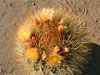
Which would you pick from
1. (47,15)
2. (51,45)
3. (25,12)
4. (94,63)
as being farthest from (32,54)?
(25,12)

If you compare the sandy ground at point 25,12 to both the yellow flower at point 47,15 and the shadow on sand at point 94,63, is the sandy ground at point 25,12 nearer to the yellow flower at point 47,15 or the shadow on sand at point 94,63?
the shadow on sand at point 94,63

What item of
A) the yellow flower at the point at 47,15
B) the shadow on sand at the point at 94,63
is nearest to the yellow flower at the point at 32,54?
the yellow flower at the point at 47,15

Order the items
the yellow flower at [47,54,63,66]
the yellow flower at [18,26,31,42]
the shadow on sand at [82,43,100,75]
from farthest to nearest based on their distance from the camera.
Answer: the shadow on sand at [82,43,100,75]
the yellow flower at [18,26,31,42]
the yellow flower at [47,54,63,66]

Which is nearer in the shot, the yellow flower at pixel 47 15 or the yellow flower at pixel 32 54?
the yellow flower at pixel 32 54

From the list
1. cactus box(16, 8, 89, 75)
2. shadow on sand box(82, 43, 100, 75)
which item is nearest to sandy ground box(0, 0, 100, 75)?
shadow on sand box(82, 43, 100, 75)

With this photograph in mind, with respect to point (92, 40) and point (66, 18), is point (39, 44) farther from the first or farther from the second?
point (92, 40)

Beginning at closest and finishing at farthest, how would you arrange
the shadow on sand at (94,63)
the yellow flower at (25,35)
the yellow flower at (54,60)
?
the yellow flower at (54,60) < the yellow flower at (25,35) < the shadow on sand at (94,63)

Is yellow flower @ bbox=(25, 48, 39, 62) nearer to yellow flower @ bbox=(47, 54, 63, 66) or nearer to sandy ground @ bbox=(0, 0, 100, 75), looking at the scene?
yellow flower @ bbox=(47, 54, 63, 66)
